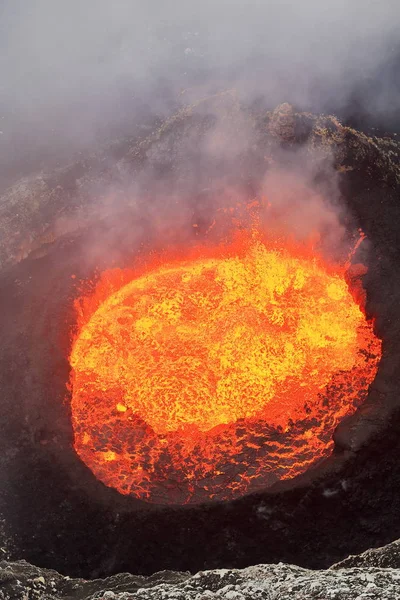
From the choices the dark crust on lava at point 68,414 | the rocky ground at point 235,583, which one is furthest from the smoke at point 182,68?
the rocky ground at point 235,583

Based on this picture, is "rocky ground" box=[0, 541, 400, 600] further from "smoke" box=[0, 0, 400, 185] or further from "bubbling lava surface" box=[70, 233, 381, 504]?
"smoke" box=[0, 0, 400, 185]

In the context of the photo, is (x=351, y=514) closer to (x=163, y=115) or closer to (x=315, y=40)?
(x=163, y=115)

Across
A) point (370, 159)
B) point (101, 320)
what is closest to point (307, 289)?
point (370, 159)

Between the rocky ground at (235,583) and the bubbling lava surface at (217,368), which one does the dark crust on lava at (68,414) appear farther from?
the rocky ground at (235,583)

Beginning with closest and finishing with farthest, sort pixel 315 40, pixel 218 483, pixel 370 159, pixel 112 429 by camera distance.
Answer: pixel 218 483 → pixel 112 429 → pixel 370 159 → pixel 315 40

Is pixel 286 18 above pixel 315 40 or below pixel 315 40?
above

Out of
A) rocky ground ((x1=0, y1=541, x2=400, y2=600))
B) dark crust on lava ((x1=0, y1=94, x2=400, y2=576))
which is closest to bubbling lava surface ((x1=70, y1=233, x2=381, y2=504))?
dark crust on lava ((x1=0, y1=94, x2=400, y2=576))
